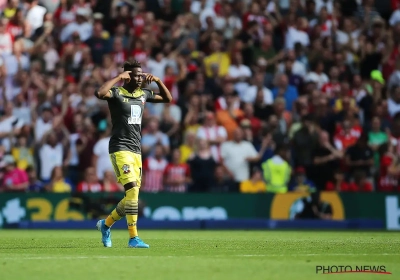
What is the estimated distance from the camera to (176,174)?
22.9m

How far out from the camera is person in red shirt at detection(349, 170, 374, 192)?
77.2 feet

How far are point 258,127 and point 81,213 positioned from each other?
16.2ft

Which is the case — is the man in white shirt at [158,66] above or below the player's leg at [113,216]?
above

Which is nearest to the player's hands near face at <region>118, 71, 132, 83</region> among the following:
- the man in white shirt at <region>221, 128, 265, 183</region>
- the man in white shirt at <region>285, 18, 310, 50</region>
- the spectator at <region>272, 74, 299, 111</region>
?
the man in white shirt at <region>221, 128, 265, 183</region>

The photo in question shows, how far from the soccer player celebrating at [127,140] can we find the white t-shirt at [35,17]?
12.2 metres

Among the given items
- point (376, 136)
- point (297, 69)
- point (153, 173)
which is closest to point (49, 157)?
point (153, 173)

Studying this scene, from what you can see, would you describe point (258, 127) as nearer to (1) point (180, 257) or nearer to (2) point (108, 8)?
(2) point (108, 8)

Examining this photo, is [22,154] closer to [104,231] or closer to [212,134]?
[212,134]

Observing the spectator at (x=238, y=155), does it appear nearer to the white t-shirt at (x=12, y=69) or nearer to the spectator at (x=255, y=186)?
the spectator at (x=255, y=186)

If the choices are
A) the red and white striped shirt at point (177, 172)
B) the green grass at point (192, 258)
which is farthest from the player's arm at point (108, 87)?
the red and white striped shirt at point (177, 172)

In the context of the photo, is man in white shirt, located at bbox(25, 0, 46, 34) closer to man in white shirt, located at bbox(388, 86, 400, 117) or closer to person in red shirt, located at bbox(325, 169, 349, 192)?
person in red shirt, located at bbox(325, 169, 349, 192)

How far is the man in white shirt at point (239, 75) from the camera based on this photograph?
25000mm

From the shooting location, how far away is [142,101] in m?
14.2

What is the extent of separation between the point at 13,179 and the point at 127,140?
9.45 meters
